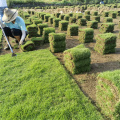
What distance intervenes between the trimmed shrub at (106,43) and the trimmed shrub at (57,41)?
225 cm

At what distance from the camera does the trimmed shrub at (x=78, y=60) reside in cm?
500

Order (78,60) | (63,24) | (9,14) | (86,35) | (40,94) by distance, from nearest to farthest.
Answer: (40,94)
(78,60)
(9,14)
(86,35)
(63,24)

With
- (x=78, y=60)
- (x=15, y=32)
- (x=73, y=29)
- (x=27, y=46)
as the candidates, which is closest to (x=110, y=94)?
(x=78, y=60)

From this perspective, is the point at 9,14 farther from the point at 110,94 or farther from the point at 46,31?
the point at 110,94

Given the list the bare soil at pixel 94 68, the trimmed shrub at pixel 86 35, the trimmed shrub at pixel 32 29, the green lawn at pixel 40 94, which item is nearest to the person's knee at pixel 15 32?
the bare soil at pixel 94 68

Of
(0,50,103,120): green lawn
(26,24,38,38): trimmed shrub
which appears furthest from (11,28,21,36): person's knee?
(26,24,38,38): trimmed shrub

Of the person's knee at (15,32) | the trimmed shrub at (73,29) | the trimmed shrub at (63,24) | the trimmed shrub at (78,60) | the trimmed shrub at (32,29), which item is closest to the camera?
the trimmed shrub at (78,60)

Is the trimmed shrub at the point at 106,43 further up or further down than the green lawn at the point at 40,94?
further up

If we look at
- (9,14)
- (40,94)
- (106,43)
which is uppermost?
(9,14)

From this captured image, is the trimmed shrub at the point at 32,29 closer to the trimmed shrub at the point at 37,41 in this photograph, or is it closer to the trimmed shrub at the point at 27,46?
the trimmed shrub at the point at 37,41

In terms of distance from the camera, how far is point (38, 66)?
5883mm

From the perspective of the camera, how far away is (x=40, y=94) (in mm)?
4219

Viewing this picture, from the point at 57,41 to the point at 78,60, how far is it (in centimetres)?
279

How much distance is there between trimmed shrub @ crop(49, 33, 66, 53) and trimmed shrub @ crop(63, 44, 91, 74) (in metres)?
2.12
